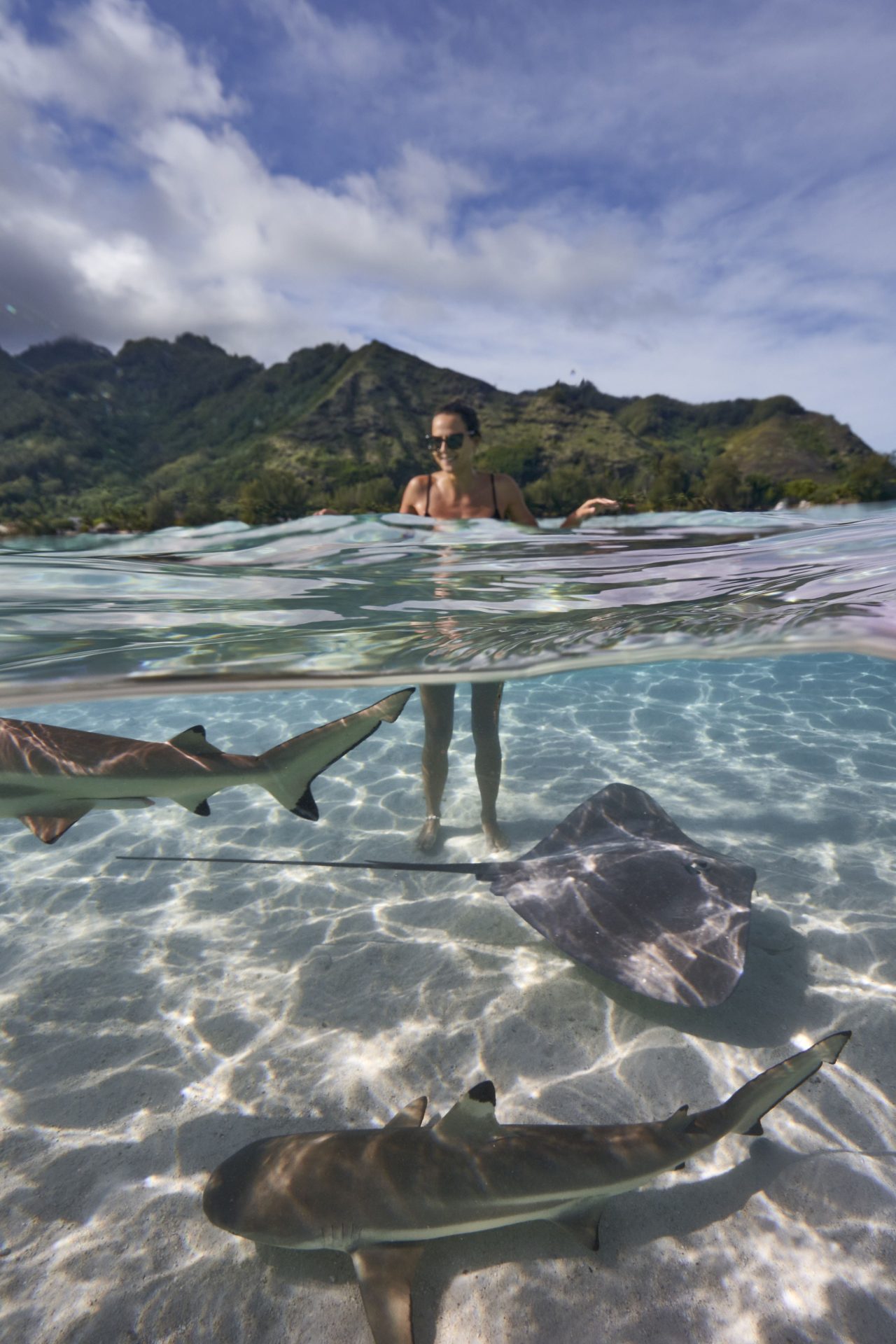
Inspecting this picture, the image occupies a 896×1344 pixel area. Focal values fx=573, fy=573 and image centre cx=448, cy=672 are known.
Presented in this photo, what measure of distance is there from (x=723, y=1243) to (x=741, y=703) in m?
11.9

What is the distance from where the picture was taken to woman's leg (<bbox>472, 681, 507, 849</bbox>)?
248 inches

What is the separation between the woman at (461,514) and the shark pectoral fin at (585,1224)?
12.8ft

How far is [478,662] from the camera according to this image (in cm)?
682

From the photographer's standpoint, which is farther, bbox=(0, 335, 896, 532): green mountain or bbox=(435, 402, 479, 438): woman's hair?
bbox=(0, 335, 896, 532): green mountain

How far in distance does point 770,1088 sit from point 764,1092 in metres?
0.04

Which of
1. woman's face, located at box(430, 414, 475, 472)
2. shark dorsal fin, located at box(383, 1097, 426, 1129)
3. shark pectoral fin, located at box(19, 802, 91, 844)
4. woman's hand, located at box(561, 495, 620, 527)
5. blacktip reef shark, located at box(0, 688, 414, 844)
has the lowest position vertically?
shark dorsal fin, located at box(383, 1097, 426, 1129)

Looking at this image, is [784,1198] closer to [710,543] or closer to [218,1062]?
[218,1062]

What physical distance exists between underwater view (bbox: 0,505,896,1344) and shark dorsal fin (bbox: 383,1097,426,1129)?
0.02m

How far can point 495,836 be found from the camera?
6.83 metres

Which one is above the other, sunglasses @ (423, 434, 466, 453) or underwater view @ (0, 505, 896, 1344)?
sunglasses @ (423, 434, 466, 453)

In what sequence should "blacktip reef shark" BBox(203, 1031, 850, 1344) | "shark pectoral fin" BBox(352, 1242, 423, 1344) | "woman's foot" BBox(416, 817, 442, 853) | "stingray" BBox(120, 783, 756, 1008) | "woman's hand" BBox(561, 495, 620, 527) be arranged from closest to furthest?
1. "shark pectoral fin" BBox(352, 1242, 423, 1344)
2. "blacktip reef shark" BBox(203, 1031, 850, 1344)
3. "stingray" BBox(120, 783, 756, 1008)
4. "woman's hand" BBox(561, 495, 620, 527)
5. "woman's foot" BBox(416, 817, 442, 853)

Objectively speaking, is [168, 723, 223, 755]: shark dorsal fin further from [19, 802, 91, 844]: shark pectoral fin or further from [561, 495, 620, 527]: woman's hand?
[561, 495, 620, 527]: woman's hand

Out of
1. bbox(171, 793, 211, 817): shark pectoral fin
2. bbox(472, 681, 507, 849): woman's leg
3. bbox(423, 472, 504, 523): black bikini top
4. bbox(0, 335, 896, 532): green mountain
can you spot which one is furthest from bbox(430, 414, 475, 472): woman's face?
bbox(171, 793, 211, 817): shark pectoral fin

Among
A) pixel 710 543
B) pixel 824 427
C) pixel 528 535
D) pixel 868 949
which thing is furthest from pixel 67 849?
pixel 824 427
